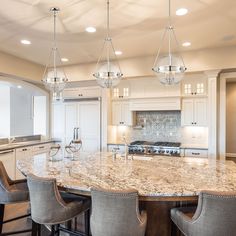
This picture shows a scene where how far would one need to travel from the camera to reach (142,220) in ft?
5.52

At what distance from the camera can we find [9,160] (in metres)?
4.54

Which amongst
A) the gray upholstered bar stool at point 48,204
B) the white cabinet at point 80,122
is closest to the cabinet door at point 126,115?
the white cabinet at point 80,122

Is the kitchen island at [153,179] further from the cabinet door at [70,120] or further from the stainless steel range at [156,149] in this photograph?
the cabinet door at [70,120]

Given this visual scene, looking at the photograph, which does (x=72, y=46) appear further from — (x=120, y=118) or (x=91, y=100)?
(x=120, y=118)

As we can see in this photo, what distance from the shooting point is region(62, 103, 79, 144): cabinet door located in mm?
5977

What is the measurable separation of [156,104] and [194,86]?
95 cm

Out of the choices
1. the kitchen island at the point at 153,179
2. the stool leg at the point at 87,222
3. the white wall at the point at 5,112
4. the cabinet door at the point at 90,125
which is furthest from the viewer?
the white wall at the point at 5,112

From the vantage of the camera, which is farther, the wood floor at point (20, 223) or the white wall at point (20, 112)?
the white wall at point (20, 112)

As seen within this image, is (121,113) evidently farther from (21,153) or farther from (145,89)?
(21,153)

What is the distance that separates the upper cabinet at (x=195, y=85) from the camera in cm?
475

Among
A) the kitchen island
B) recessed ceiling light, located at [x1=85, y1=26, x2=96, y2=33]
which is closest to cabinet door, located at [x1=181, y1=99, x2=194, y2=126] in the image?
the kitchen island

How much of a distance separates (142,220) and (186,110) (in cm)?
366

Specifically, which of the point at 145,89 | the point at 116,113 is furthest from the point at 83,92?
the point at 145,89

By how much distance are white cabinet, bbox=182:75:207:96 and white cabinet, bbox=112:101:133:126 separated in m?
1.43
